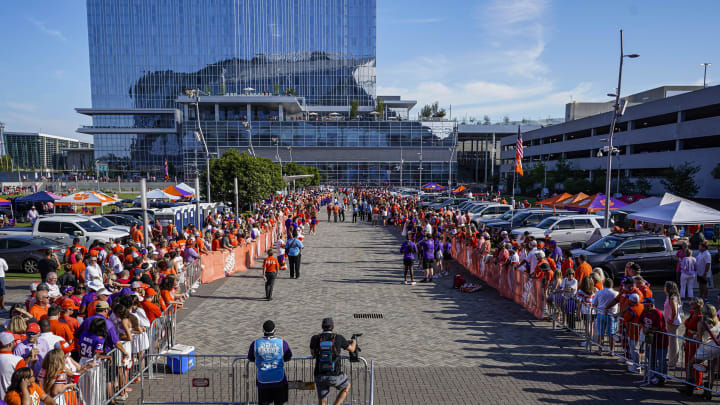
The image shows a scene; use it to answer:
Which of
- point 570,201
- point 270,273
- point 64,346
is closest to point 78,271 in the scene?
point 270,273

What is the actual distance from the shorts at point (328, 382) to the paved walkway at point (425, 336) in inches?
54.6

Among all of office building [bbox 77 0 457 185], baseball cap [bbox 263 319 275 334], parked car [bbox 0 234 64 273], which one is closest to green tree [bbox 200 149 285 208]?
parked car [bbox 0 234 64 273]

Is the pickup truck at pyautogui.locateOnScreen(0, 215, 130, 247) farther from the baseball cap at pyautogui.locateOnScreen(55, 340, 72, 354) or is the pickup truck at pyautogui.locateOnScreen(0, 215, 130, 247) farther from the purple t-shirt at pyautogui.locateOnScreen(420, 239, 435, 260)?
the baseball cap at pyautogui.locateOnScreen(55, 340, 72, 354)

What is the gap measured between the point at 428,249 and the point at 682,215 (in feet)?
34.2

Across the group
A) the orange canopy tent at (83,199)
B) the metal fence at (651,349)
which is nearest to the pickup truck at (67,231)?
the orange canopy tent at (83,199)

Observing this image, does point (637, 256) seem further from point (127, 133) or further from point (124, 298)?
point (127, 133)

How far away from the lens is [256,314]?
11609 mm

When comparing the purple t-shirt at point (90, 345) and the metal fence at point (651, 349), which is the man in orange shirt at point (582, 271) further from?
the purple t-shirt at point (90, 345)

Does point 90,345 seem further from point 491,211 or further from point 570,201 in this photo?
point 570,201

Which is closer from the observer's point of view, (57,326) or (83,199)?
(57,326)

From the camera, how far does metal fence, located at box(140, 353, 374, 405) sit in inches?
263

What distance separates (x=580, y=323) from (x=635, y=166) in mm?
46642

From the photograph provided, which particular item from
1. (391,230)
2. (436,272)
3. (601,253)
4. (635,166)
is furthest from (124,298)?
(635,166)

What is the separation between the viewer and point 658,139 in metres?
44.9
